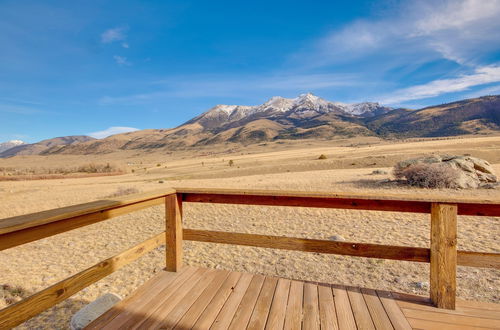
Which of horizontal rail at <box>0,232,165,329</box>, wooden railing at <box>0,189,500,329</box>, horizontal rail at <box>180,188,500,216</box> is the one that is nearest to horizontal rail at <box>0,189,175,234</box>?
wooden railing at <box>0,189,500,329</box>

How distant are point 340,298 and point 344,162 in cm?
2646

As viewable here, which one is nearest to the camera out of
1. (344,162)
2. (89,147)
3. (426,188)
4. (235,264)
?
(235,264)

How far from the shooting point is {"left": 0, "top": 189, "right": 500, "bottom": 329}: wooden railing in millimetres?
2004

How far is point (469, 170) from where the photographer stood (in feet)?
45.0

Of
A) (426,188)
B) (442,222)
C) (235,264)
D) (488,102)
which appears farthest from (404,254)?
(488,102)

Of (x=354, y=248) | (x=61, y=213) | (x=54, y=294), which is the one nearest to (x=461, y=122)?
(x=354, y=248)

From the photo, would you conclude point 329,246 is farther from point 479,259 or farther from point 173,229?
point 173,229

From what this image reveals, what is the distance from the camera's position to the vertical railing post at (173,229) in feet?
11.9

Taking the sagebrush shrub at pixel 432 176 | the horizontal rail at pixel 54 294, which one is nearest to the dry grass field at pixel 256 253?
the sagebrush shrub at pixel 432 176

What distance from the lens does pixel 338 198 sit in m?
3.09

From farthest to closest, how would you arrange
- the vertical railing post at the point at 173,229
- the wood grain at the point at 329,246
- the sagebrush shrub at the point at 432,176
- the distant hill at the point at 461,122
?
the distant hill at the point at 461,122 → the sagebrush shrub at the point at 432,176 → the vertical railing post at the point at 173,229 → the wood grain at the point at 329,246

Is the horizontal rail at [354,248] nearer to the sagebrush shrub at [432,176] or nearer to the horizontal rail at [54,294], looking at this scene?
the horizontal rail at [54,294]

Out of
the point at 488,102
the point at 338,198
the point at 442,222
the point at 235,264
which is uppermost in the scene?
the point at 488,102

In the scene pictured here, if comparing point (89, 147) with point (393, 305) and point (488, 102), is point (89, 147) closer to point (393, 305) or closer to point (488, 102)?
point (393, 305)
